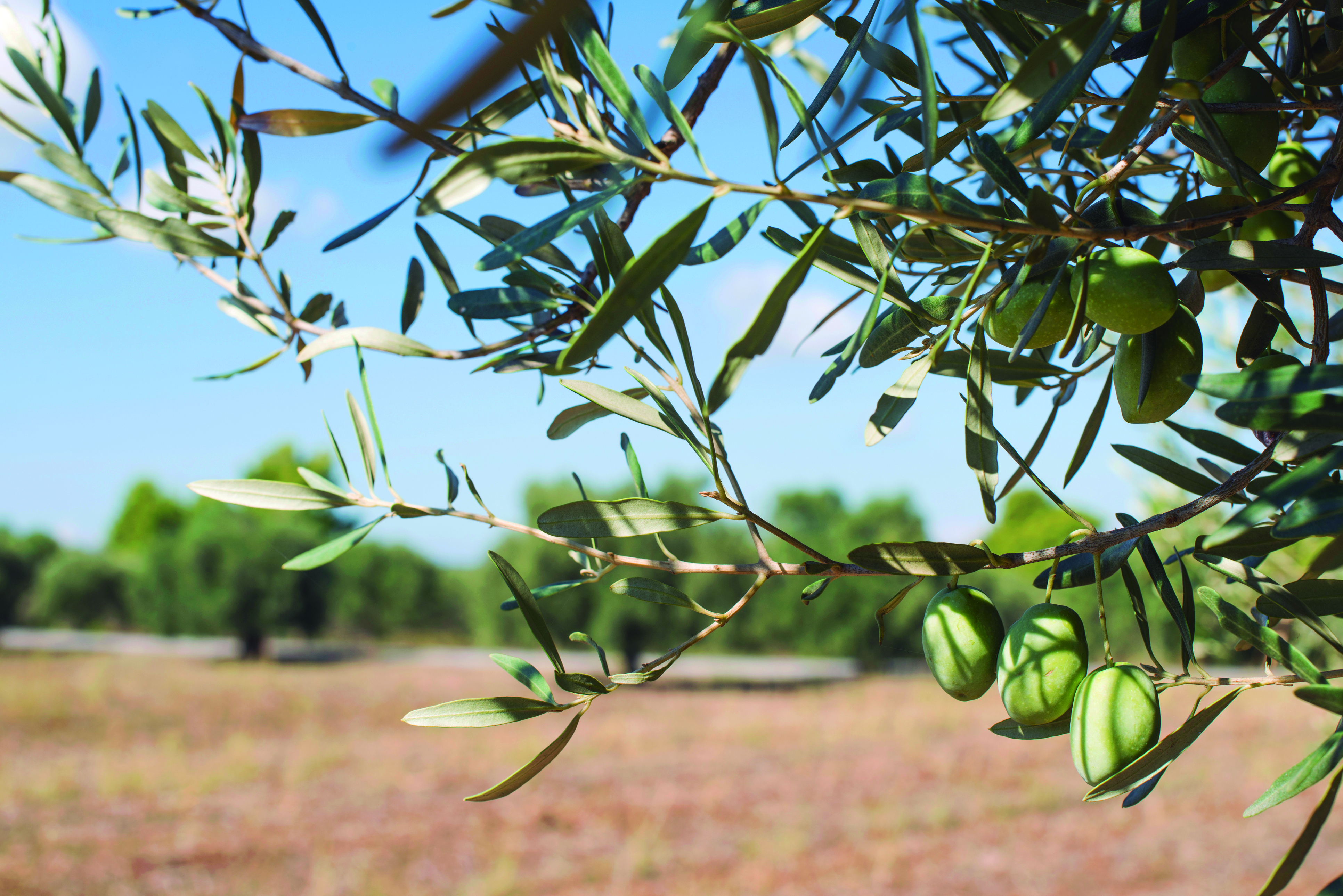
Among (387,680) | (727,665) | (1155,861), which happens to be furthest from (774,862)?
(727,665)

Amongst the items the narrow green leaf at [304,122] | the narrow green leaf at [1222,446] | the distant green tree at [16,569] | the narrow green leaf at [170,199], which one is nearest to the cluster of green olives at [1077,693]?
the narrow green leaf at [1222,446]

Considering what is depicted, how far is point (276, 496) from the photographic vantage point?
395 mm

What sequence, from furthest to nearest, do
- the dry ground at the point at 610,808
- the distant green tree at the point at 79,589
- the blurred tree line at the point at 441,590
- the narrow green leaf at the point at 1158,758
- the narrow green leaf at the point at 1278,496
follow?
the distant green tree at the point at 79,589 → the blurred tree line at the point at 441,590 → the dry ground at the point at 610,808 → the narrow green leaf at the point at 1158,758 → the narrow green leaf at the point at 1278,496

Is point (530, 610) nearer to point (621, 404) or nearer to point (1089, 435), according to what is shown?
point (621, 404)

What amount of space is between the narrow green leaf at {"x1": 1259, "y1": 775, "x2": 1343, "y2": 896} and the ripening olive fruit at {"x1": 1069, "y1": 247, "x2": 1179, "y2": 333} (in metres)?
0.16

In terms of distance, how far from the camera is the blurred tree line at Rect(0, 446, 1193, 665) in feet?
37.4

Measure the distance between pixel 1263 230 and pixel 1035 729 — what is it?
27 centimetres

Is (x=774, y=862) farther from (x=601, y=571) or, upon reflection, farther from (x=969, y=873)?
(x=601, y=571)

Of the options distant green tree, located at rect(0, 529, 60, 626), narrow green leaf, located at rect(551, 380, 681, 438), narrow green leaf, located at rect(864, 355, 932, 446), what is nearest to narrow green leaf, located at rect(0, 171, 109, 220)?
narrow green leaf, located at rect(551, 380, 681, 438)

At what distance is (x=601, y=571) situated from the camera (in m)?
0.44

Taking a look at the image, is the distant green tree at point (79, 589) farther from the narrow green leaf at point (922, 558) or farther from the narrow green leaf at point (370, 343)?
the narrow green leaf at point (922, 558)

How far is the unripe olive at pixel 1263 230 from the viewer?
43 centimetres

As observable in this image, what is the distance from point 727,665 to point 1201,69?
14.2 metres

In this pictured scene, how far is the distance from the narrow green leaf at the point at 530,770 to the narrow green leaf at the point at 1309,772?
222 mm
